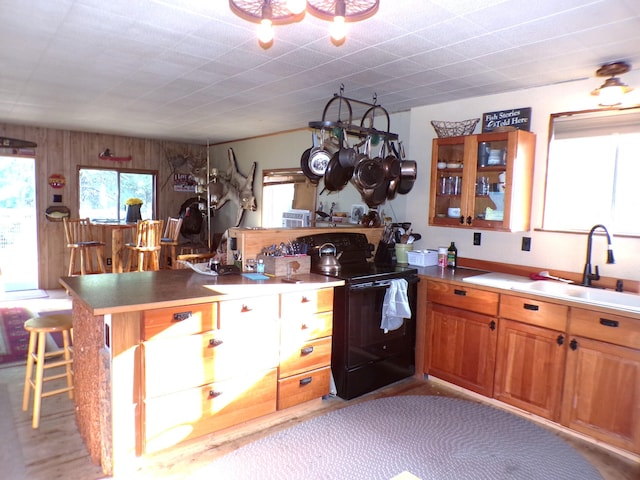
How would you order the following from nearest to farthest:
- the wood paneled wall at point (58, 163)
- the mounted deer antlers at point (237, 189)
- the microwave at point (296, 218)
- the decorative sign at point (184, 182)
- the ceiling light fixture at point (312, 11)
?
1. the ceiling light fixture at point (312, 11)
2. the microwave at point (296, 218)
3. the wood paneled wall at point (58, 163)
4. the mounted deer antlers at point (237, 189)
5. the decorative sign at point (184, 182)

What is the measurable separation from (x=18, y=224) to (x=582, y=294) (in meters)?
7.02

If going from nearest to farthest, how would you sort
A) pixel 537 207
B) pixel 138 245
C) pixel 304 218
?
pixel 537 207 → pixel 138 245 → pixel 304 218

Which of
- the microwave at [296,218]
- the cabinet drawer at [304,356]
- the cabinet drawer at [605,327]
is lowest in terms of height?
the cabinet drawer at [304,356]

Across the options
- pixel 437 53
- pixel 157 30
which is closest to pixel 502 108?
pixel 437 53

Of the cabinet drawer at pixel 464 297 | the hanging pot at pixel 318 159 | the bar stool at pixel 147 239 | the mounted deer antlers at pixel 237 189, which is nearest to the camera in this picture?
the cabinet drawer at pixel 464 297

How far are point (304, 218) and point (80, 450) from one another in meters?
3.63

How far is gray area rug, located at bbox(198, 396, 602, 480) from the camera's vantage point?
2314 mm

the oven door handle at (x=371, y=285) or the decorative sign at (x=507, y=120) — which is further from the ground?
the decorative sign at (x=507, y=120)

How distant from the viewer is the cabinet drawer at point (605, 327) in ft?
7.95

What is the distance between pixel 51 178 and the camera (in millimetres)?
6520

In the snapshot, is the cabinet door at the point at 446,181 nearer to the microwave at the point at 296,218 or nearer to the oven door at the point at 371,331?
the oven door at the point at 371,331

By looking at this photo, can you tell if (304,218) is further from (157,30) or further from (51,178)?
(51,178)

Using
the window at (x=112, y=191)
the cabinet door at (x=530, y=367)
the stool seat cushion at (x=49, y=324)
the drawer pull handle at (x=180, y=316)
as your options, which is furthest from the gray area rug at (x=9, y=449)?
the window at (x=112, y=191)

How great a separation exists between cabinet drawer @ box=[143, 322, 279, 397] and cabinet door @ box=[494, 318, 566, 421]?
1543mm
